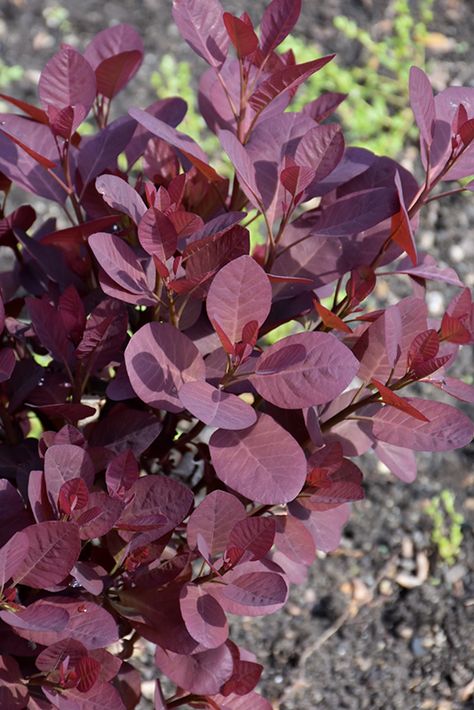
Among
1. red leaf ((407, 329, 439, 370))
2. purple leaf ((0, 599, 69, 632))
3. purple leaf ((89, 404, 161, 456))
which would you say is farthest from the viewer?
purple leaf ((89, 404, 161, 456))

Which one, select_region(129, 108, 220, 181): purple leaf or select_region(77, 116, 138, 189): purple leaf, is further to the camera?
select_region(77, 116, 138, 189): purple leaf

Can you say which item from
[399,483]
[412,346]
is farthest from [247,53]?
[399,483]

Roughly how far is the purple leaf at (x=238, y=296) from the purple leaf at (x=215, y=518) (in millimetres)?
195

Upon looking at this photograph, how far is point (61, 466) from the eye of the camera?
1.01 metres

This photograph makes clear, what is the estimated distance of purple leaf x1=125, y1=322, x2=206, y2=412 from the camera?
3.23 feet

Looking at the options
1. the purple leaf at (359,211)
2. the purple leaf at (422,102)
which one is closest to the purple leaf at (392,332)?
the purple leaf at (359,211)

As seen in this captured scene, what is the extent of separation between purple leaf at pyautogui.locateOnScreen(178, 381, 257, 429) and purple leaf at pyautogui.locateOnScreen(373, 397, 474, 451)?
215 millimetres

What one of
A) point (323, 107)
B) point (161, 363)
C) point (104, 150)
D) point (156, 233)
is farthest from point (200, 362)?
point (323, 107)

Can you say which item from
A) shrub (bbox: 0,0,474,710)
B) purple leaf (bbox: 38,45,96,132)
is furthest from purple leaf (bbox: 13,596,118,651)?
purple leaf (bbox: 38,45,96,132)

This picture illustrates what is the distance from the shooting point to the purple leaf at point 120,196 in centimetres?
102

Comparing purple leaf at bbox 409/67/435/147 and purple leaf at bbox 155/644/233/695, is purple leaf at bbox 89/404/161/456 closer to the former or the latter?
purple leaf at bbox 155/644/233/695

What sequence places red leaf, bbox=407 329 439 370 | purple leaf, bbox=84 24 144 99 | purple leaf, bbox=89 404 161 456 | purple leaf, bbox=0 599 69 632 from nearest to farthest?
1. purple leaf, bbox=0 599 69 632
2. red leaf, bbox=407 329 439 370
3. purple leaf, bbox=89 404 161 456
4. purple leaf, bbox=84 24 144 99

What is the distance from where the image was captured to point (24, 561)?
0.99 metres

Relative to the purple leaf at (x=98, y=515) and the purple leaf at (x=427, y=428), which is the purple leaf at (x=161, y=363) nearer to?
the purple leaf at (x=98, y=515)
